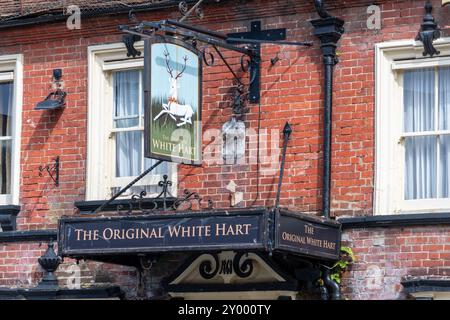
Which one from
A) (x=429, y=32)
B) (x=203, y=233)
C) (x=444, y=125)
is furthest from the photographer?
(x=444, y=125)

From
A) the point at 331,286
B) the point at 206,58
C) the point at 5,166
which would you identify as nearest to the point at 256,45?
the point at 206,58

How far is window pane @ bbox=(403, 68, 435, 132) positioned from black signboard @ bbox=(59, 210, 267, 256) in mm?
2418

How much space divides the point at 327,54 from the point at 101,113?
10.5 ft

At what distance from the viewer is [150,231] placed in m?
15.6

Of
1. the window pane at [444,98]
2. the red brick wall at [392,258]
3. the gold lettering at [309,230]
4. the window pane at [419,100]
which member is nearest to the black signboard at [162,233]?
the gold lettering at [309,230]

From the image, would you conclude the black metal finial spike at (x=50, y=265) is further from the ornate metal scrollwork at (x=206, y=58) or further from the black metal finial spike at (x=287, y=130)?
the black metal finial spike at (x=287, y=130)

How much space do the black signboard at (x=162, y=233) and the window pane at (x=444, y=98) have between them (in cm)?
259

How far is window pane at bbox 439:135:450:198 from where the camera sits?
16.0 m

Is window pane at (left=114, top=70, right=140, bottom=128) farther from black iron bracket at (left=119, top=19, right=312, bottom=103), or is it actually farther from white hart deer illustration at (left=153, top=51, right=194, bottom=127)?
white hart deer illustration at (left=153, top=51, right=194, bottom=127)

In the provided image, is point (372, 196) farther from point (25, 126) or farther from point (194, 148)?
point (25, 126)

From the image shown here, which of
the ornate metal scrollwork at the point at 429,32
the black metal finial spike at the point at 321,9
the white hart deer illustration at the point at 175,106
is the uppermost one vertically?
the black metal finial spike at the point at 321,9

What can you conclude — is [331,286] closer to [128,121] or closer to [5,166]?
[128,121]

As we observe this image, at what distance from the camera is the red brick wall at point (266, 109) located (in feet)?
53.3

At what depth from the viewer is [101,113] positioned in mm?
17984
